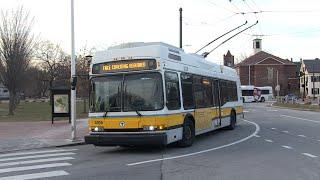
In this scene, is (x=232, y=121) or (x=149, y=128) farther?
(x=232, y=121)

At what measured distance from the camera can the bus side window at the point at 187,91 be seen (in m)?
17.1

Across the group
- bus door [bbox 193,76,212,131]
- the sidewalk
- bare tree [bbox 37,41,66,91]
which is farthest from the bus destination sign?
bare tree [bbox 37,41,66,91]

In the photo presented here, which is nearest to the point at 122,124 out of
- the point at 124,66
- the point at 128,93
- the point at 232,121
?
the point at 128,93

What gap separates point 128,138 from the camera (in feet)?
49.6

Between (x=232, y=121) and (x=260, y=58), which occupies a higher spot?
(x=260, y=58)

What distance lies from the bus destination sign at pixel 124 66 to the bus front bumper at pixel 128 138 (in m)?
1.92

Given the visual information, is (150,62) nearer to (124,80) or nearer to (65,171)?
(124,80)

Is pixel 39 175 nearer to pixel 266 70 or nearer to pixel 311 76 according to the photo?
pixel 266 70

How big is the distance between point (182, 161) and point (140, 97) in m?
2.60

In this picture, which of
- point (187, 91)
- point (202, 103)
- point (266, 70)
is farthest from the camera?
point (266, 70)

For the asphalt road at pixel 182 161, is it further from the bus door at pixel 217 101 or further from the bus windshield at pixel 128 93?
the bus door at pixel 217 101

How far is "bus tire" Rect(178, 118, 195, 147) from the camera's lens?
16875 mm

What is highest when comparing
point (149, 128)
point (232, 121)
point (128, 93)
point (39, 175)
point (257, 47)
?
point (257, 47)

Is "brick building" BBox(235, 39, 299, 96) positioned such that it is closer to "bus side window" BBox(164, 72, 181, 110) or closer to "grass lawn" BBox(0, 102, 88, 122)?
"grass lawn" BBox(0, 102, 88, 122)
